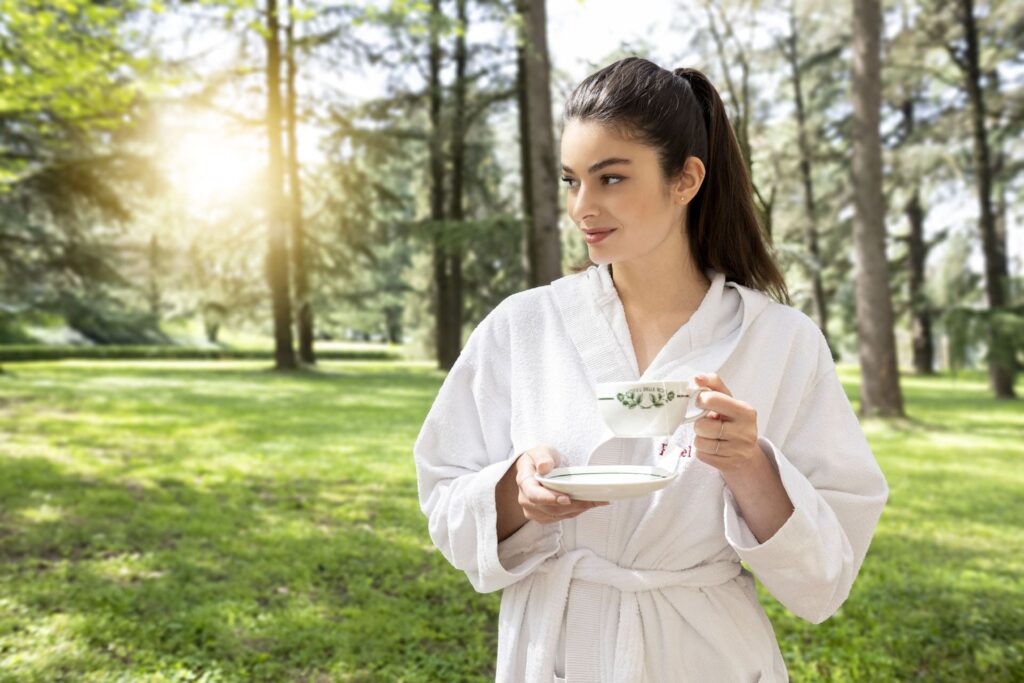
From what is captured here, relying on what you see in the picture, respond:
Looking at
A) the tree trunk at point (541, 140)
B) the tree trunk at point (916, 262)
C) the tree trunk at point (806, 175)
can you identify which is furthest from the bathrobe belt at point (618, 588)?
the tree trunk at point (916, 262)

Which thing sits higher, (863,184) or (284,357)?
(863,184)

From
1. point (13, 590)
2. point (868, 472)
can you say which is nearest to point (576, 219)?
point (868, 472)

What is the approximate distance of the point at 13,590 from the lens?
455cm

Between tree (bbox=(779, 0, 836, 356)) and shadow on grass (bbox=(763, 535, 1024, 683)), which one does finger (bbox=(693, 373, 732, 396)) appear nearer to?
shadow on grass (bbox=(763, 535, 1024, 683))

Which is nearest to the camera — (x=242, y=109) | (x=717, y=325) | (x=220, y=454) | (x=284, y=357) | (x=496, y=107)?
(x=717, y=325)

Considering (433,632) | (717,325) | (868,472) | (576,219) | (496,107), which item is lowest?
(433,632)

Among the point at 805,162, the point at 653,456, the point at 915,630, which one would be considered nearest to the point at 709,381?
the point at 653,456

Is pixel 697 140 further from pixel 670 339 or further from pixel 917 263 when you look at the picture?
pixel 917 263

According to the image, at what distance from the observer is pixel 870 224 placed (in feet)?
37.1

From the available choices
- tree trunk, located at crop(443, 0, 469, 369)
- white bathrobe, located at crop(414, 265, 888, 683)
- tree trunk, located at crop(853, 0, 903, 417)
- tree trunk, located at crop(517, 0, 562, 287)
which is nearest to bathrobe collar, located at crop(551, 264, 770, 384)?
white bathrobe, located at crop(414, 265, 888, 683)

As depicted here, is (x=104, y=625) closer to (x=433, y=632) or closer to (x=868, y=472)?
(x=433, y=632)

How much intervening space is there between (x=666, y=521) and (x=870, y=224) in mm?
11063

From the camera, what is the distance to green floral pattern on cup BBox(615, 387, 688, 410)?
125 cm

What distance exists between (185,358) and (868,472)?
33.9 m
